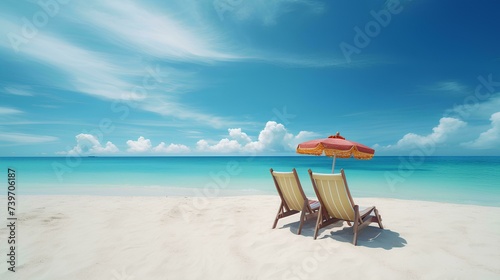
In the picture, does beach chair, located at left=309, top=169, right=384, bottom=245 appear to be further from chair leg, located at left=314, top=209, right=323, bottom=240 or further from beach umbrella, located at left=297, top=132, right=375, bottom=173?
beach umbrella, located at left=297, top=132, right=375, bottom=173

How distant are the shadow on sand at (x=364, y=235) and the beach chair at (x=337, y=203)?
23 cm

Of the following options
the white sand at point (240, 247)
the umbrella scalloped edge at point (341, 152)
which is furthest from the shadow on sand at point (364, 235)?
the umbrella scalloped edge at point (341, 152)

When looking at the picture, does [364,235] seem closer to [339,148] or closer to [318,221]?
[318,221]

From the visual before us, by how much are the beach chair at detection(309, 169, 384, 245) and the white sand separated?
0.96 ft

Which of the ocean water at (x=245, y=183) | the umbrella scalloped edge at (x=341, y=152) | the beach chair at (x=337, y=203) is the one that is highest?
the umbrella scalloped edge at (x=341, y=152)

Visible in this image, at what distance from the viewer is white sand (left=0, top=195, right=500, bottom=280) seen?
10.8 ft

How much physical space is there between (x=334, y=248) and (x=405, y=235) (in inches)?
66.6

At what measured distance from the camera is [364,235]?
15.1 feet

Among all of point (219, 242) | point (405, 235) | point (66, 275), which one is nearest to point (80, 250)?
point (66, 275)

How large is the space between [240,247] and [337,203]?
185 centimetres

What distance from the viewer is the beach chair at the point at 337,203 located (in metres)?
4.09

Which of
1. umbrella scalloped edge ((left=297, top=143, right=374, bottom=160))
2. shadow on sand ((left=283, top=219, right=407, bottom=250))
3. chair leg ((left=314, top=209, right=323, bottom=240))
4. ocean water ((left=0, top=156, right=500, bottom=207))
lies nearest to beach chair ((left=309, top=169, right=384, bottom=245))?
chair leg ((left=314, top=209, right=323, bottom=240))

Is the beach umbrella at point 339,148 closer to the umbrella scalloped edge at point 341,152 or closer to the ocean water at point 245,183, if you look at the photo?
the umbrella scalloped edge at point 341,152

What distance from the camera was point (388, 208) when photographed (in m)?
7.17
